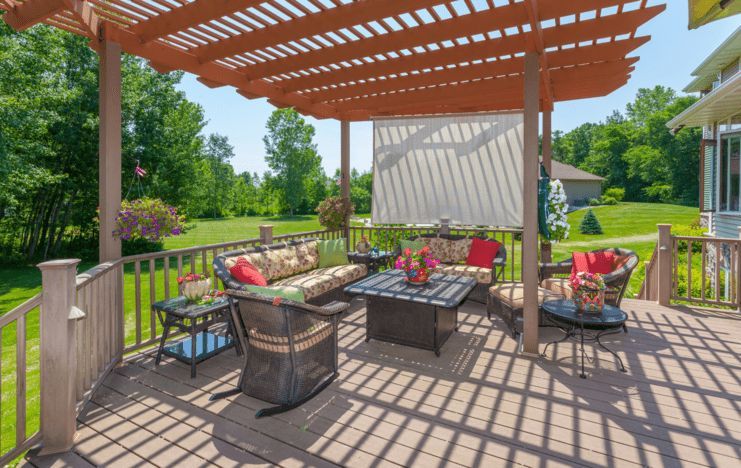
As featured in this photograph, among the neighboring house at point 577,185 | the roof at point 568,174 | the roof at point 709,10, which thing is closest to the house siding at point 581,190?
the neighboring house at point 577,185

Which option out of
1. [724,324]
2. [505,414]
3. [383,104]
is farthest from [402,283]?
[724,324]

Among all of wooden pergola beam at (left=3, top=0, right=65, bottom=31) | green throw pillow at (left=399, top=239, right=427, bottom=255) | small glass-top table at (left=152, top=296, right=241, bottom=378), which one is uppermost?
wooden pergola beam at (left=3, top=0, right=65, bottom=31)

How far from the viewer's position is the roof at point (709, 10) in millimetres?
2205

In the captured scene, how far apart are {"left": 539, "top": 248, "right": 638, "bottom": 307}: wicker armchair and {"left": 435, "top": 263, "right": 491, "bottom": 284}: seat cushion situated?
0.71 meters

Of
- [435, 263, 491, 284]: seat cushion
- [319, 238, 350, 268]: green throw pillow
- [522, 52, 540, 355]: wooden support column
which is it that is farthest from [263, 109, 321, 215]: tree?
[522, 52, 540, 355]: wooden support column

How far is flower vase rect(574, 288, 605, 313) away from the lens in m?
3.31

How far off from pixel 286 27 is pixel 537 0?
219 cm

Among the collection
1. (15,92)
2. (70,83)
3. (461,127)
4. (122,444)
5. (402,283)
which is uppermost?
(70,83)

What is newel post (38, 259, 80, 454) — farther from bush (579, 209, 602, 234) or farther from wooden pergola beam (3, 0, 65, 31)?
bush (579, 209, 602, 234)

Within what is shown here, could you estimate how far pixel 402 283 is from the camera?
4344 mm

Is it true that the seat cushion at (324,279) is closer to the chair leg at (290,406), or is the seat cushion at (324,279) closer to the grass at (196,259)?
the grass at (196,259)

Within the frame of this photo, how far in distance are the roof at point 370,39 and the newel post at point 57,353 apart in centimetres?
206

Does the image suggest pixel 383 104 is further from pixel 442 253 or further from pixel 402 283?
pixel 402 283

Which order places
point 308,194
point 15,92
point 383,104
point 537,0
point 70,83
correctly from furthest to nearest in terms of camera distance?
point 308,194 < point 70,83 < point 15,92 < point 383,104 < point 537,0
